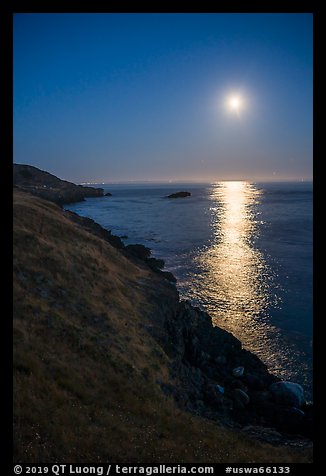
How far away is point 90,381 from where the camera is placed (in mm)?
17141

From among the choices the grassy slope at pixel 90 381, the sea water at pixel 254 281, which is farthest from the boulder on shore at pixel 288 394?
A: the grassy slope at pixel 90 381

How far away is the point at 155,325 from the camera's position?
28828 mm

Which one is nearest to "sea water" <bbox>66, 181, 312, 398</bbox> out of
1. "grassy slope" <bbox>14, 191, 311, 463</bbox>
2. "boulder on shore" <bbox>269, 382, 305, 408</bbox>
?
"boulder on shore" <bbox>269, 382, 305, 408</bbox>

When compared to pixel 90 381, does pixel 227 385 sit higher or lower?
lower

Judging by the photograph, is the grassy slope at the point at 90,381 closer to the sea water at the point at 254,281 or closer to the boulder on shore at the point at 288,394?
the boulder on shore at the point at 288,394

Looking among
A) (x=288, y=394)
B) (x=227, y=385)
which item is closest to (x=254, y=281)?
(x=227, y=385)

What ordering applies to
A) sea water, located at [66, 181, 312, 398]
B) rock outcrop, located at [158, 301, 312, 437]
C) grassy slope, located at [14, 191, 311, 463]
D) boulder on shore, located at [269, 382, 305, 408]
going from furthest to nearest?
sea water, located at [66, 181, 312, 398], boulder on shore, located at [269, 382, 305, 408], rock outcrop, located at [158, 301, 312, 437], grassy slope, located at [14, 191, 311, 463]

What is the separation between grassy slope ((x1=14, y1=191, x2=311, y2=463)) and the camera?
12.6m

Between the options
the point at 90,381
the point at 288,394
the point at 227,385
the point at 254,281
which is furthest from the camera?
the point at 254,281

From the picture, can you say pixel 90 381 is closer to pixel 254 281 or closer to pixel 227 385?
pixel 227 385

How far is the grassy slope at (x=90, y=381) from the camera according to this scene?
12.6 m

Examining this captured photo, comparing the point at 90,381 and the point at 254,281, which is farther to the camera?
the point at 254,281

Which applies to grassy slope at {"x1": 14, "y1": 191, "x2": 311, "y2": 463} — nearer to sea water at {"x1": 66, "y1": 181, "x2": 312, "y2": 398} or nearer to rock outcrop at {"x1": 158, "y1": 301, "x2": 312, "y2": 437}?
rock outcrop at {"x1": 158, "y1": 301, "x2": 312, "y2": 437}

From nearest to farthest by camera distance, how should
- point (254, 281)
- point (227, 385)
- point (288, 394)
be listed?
point (288, 394) → point (227, 385) → point (254, 281)
